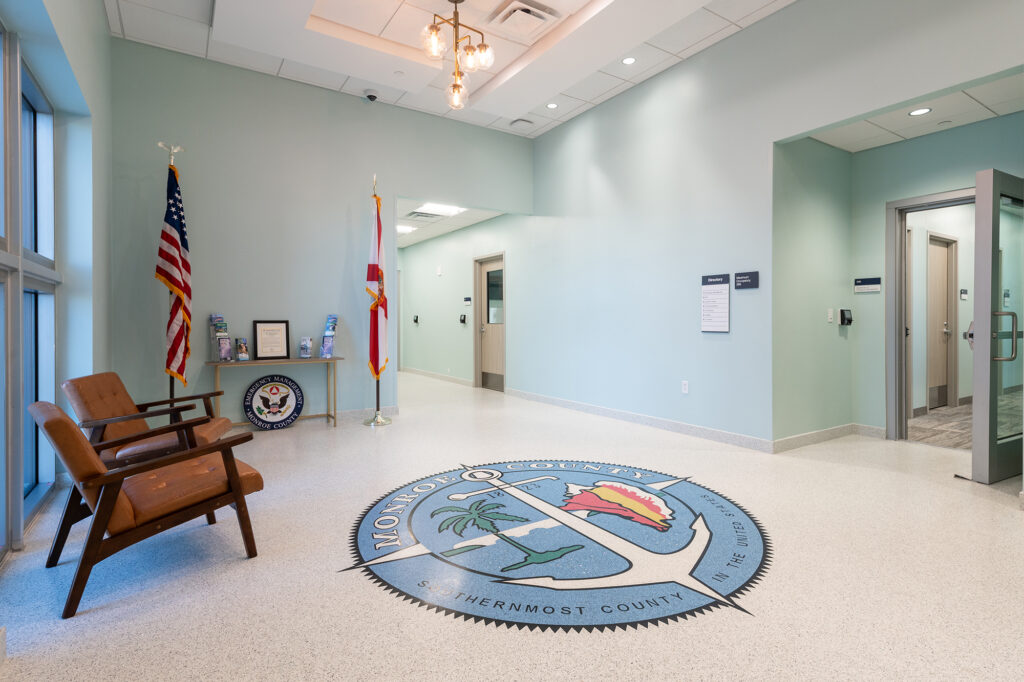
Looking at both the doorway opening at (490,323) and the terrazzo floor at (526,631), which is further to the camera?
the doorway opening at (490,323)

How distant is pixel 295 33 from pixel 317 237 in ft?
6.92

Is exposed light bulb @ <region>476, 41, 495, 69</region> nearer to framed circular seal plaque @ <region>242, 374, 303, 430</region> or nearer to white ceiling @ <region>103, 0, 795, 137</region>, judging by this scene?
white ceiling @ <region>103, 0, 795, 137</region>

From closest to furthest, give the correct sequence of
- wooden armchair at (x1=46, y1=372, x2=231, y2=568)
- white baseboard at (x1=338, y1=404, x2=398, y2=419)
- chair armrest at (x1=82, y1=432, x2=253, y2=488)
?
chair armrest at (x1=82, y1=432, x2=253, y2=488) < wooden armchair at (x1=46, y1=372, x2=231, y2=568) < white baseboard at (x1=338, y1=404, x2=398, y2=419)

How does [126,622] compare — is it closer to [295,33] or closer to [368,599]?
[368,599]

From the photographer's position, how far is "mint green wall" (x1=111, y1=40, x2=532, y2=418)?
4.91 m

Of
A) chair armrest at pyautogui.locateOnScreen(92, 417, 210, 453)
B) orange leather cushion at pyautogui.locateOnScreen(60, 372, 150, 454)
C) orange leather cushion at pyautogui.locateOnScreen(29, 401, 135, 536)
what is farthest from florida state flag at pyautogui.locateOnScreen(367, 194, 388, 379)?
orange leather cushion at pyautogui.locateOnScreen(29, 401, 135, 536)

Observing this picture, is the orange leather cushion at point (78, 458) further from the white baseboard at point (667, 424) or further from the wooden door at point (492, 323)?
the wooden door at point (492, 323)

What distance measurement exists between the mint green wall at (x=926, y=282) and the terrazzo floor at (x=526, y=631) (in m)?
2.83

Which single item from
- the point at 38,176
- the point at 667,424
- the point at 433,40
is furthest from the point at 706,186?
the point at 38,176

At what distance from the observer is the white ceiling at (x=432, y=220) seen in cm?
809

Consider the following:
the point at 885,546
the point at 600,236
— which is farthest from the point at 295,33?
the point at 885,546

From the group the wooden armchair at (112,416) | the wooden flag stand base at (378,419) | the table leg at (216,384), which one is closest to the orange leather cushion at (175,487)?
the wooden armchair at (112,416)

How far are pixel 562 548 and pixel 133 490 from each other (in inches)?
82.3

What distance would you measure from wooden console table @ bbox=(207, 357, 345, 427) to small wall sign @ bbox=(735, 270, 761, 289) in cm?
414
